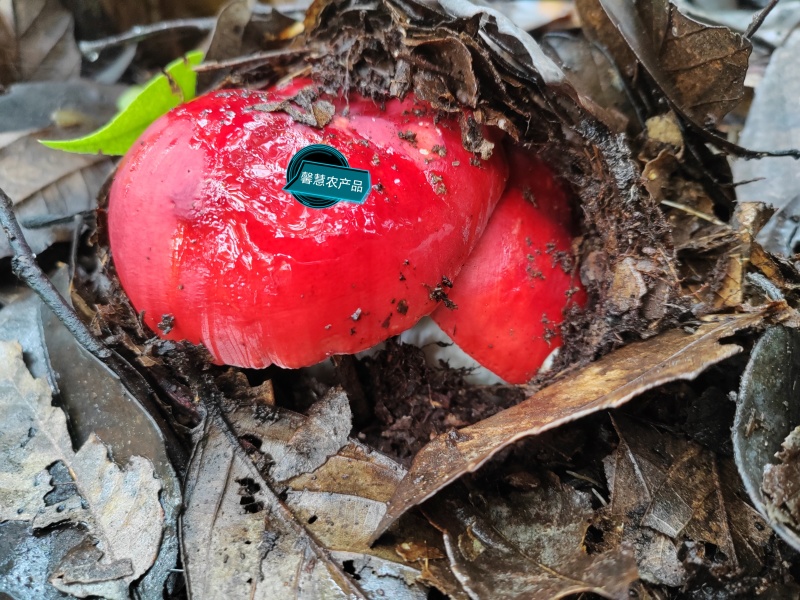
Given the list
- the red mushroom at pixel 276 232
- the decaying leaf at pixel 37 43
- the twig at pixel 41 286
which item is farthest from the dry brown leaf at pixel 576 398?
the decaying leaf at pixel 37 43

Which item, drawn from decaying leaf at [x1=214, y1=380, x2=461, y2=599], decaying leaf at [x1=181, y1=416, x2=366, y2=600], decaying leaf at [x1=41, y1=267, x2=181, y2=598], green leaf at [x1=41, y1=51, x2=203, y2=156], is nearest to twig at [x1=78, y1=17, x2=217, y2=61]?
green leaf at [x1=41, y1=51, x2=203, y2=156]

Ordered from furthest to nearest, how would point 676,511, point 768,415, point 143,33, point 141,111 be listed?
point 143,33
point 141,111
point 676,511
point 768,415

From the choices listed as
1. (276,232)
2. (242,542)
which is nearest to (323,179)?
(276,232)

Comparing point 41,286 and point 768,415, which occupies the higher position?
point 41,286

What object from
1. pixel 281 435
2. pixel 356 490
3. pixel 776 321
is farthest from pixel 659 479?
pixel 281 435

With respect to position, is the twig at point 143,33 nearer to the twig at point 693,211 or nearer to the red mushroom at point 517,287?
the red mushroom at point 517,287

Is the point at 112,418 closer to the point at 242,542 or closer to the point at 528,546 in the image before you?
the point at 242,542

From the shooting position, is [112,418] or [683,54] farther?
[683,54]

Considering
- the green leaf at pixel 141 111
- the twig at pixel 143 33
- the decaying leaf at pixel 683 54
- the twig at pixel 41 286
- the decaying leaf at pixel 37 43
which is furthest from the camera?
the twig at pixel 143 33
